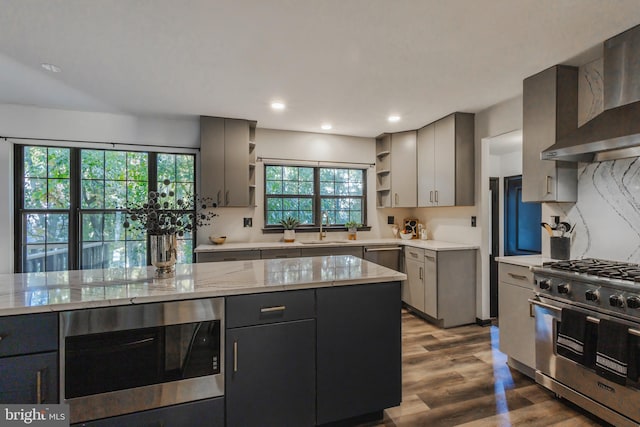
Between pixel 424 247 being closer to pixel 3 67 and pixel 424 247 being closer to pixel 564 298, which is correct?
pixel 564 298

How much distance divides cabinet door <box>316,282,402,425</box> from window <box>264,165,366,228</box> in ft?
8.73

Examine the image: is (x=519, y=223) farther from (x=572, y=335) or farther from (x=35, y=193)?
(x=35, y=193)

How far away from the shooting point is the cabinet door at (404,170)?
420 centimetres

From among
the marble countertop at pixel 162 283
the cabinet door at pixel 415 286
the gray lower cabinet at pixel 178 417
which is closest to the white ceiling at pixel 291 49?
the marble countertop at pixel 162 283

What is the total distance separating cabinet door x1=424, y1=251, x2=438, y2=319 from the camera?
3438 millimetres

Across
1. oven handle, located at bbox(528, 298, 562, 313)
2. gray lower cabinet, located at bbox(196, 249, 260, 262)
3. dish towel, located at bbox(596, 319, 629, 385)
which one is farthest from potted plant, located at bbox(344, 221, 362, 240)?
dish towel, located at bbox(596, 319, 629, 385)

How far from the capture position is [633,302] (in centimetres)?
164

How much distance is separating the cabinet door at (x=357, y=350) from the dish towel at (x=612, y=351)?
1160 millimetres

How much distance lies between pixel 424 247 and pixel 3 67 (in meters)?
4.30

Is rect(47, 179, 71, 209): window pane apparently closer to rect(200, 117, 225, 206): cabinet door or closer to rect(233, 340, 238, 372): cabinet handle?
rect(200, 117, 225, 206): cabinet door

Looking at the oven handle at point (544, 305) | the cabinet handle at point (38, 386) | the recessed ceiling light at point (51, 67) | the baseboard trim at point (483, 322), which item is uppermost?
the recessed ceiling light at point (51, 67)

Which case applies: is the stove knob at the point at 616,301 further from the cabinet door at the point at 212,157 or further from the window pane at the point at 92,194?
the window pane at the point at 92,194

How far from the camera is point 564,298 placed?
204 cm

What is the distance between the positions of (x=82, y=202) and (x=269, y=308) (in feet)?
10.8
